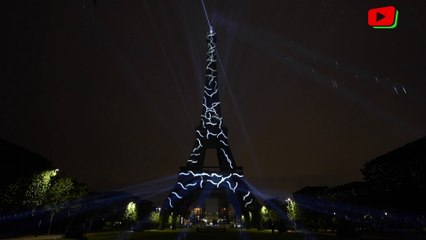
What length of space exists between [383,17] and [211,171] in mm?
92141

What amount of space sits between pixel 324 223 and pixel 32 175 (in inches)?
1790

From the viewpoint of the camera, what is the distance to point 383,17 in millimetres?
6027

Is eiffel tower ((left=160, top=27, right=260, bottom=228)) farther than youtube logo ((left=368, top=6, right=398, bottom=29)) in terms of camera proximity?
Yes

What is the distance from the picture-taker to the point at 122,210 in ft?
278

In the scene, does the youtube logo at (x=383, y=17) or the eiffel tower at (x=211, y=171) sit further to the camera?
the eiffel tower at (x=211, y=171)

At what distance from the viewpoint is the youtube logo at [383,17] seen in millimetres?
5934

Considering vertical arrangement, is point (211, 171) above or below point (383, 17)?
above

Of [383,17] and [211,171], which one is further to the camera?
[211,171]

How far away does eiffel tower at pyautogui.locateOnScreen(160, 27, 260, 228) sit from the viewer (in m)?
90.7

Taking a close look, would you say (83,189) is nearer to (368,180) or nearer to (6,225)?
(6,225)

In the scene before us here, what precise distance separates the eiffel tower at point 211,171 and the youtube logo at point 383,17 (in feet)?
280

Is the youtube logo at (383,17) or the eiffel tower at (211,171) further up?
the eiffel tower at (211,171)

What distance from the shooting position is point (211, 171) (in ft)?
318

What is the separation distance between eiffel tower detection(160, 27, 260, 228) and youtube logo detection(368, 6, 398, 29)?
85.2 metres
